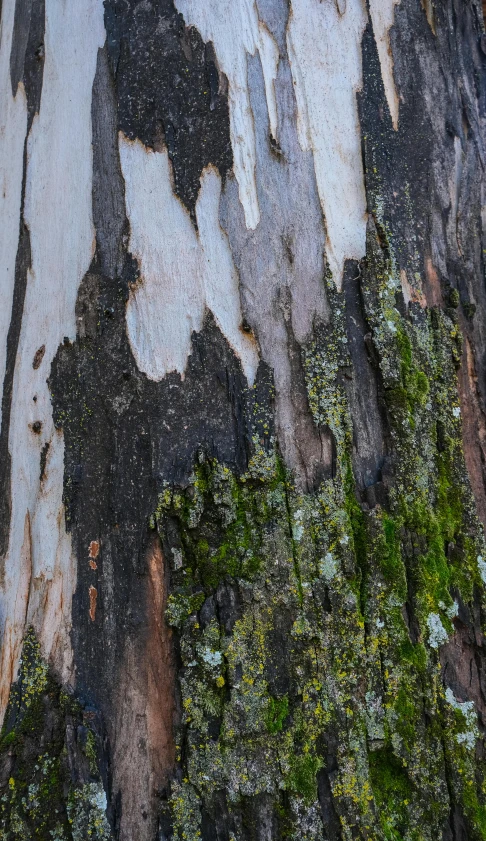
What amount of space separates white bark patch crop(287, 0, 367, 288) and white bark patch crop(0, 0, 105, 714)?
511mm

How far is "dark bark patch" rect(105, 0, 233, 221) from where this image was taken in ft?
4.99

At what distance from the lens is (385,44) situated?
1699 mm

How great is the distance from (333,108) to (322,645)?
1252 mm

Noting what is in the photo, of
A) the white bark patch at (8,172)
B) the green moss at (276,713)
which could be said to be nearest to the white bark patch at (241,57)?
the white bark patch at (8,172)

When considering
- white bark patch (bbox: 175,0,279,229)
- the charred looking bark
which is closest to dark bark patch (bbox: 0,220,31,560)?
the charred looking bark

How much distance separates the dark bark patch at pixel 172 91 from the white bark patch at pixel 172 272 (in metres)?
0.04

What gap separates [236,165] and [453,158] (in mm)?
654

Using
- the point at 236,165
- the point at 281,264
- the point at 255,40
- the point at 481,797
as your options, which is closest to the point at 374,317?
the point at 281,264

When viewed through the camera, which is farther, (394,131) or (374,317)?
(394,131)

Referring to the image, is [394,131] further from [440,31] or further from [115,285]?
[115,285]

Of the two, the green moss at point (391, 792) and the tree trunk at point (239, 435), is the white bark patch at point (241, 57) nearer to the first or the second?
the tree trunk at point (239, 435)

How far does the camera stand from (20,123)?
177 centimetres

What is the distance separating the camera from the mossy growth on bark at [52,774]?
1.28m

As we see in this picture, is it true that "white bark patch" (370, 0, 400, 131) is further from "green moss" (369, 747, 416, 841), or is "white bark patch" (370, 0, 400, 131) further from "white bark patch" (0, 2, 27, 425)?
"green moss" (369, 747, 416, 841)
